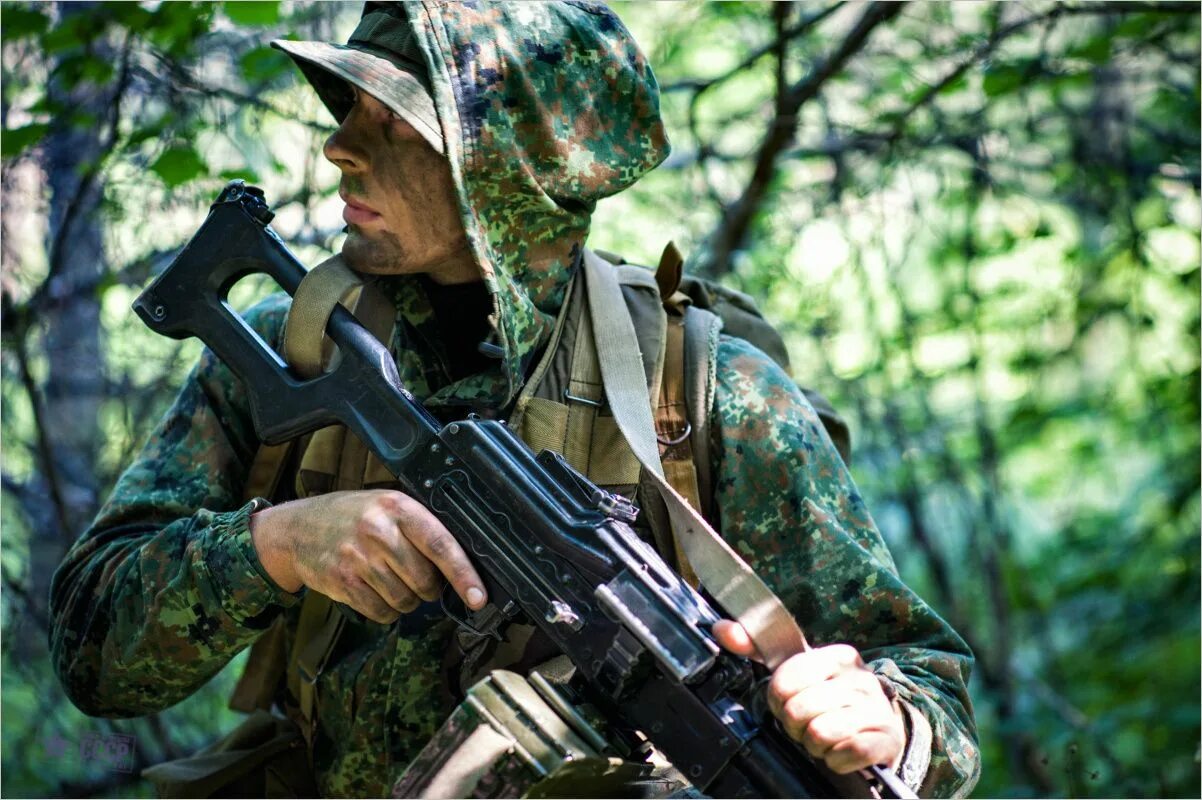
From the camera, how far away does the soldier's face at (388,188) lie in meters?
2.40

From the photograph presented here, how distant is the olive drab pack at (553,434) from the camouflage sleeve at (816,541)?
0.08 m

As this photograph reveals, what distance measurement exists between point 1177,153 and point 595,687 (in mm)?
3672

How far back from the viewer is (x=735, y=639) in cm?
192

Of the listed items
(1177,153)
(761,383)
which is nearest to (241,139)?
(761,383)

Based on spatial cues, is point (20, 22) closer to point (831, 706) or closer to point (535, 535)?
point (535, 535)

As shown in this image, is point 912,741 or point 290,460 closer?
point 912,741

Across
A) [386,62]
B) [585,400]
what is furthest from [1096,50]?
[386,62]

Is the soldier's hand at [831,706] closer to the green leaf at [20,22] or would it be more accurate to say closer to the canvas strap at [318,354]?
the canvas strap at [318,354]

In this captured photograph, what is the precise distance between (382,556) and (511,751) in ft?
1.41

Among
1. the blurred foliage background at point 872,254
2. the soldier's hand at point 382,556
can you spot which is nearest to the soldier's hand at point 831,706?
the soldier's hand at point 382,556

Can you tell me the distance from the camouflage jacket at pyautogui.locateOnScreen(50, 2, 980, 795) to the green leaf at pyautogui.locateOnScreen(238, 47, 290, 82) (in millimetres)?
1198

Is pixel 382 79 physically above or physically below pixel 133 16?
below

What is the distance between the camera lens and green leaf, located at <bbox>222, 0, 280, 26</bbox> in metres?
3.22

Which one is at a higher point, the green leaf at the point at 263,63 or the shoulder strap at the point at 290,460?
the green leaf at the point at 263,63
